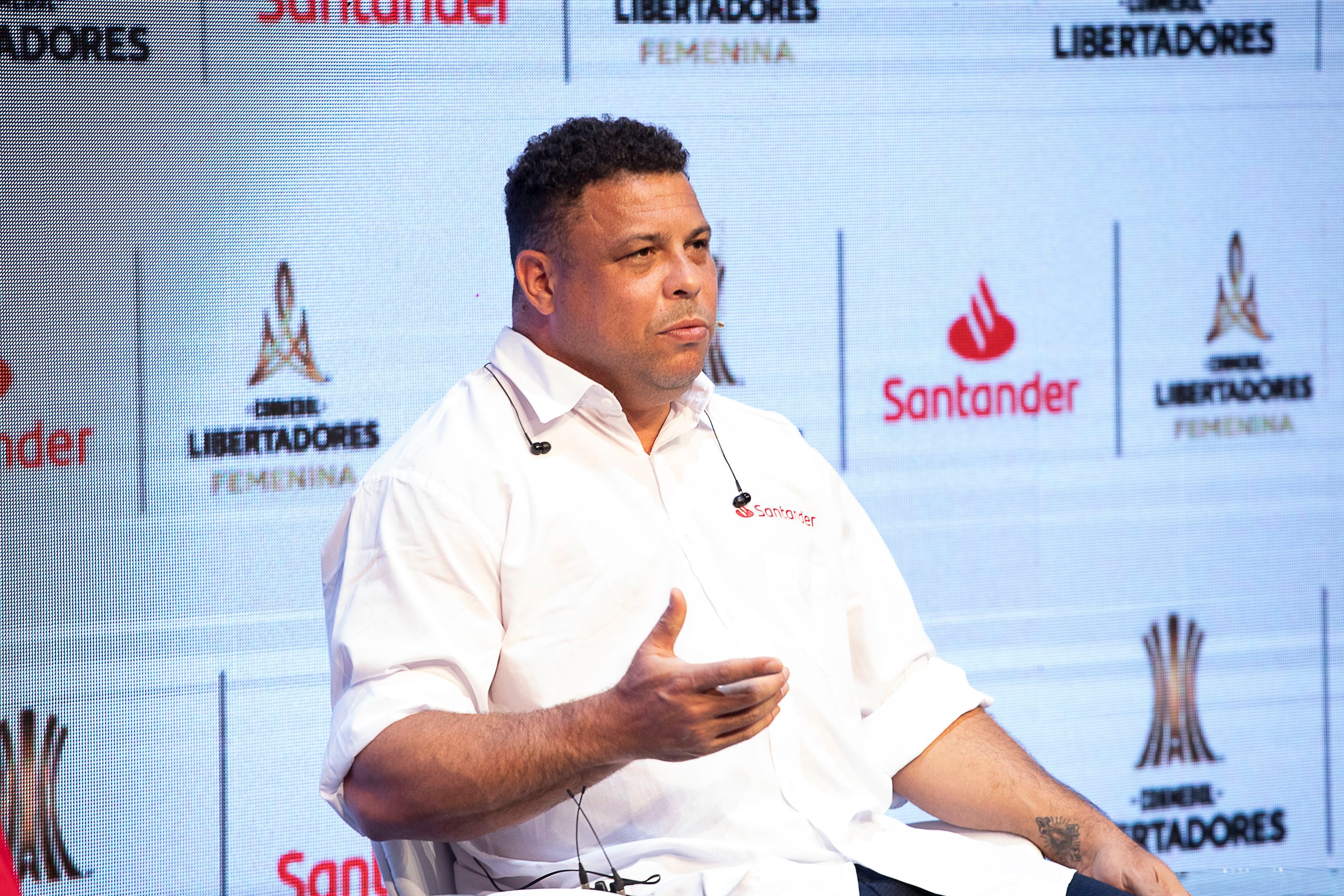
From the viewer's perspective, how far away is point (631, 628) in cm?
155

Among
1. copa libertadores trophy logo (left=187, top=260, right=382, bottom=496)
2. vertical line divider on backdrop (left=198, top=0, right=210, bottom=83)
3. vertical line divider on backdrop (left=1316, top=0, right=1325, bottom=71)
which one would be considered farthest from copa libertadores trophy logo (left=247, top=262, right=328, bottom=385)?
vertical line divider on backdrop (left=1316, top=0, right=1325, bottom=71)

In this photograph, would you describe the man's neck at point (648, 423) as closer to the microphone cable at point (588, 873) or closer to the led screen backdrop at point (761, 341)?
the microphone cable at point (588, 873)

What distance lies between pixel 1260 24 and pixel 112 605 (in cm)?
280

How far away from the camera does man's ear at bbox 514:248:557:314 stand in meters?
1.70

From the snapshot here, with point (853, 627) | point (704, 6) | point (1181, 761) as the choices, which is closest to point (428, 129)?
point (704, 6)

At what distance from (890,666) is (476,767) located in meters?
0.63

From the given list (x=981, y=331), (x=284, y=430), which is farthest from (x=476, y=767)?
(x=981, y=331)

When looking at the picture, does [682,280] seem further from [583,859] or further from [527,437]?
[583,859]

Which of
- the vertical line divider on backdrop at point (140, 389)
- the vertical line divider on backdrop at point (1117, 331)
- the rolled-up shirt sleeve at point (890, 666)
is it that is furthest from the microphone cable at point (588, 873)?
the vertical line divider on backdrop at point (1117, 331)

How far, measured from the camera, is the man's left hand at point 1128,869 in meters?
1.55

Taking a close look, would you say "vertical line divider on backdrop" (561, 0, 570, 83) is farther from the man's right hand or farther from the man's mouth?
the man's right hand

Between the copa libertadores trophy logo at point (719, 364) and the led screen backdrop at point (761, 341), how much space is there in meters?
0.02

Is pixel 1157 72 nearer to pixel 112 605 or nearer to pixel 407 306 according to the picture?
pixel 407 306

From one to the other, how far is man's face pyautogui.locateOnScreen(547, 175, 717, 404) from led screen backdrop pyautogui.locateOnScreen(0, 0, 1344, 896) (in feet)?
3.39
